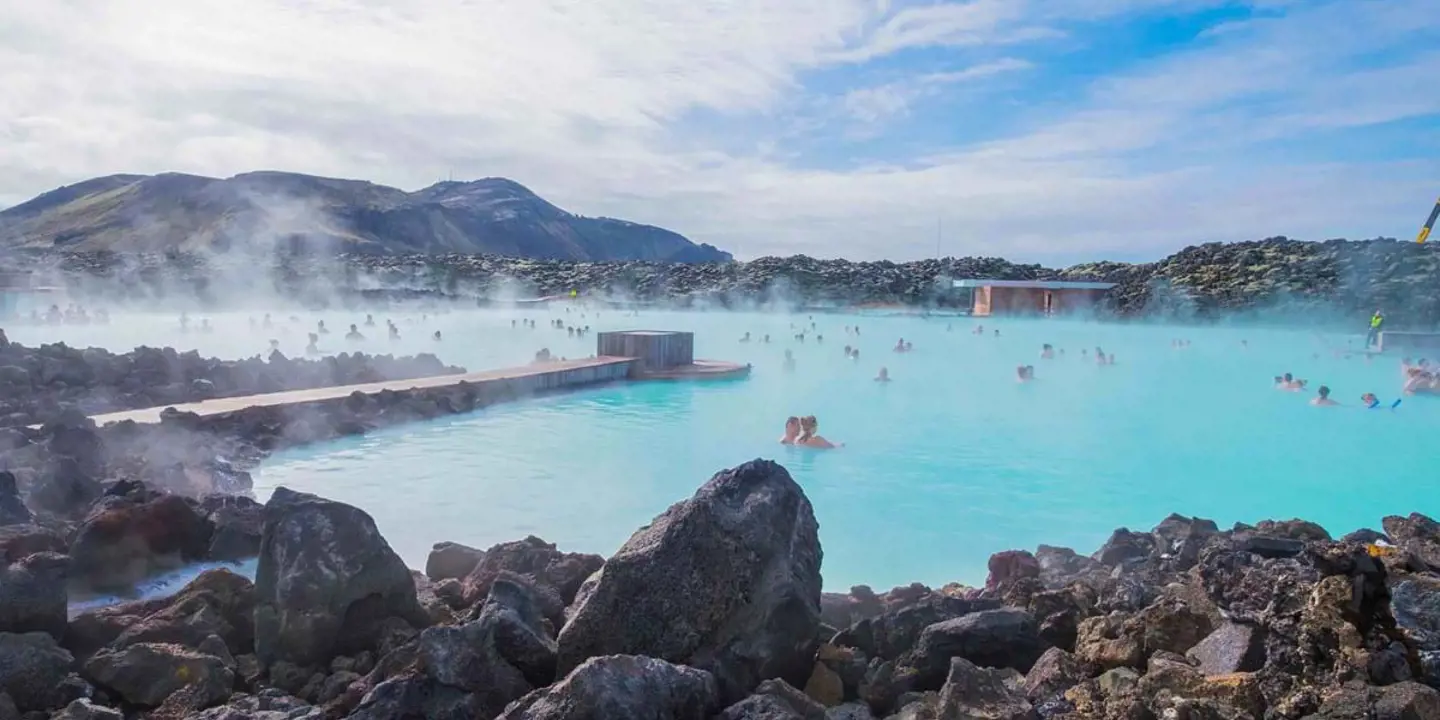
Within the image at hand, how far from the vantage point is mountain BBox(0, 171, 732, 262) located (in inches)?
2621

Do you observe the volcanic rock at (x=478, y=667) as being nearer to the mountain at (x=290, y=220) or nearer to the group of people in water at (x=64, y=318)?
the group of people in water at (x=64, y=318)

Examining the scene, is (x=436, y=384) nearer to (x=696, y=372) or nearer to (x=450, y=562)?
(x=696, y=372)

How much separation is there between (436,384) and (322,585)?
7884mm

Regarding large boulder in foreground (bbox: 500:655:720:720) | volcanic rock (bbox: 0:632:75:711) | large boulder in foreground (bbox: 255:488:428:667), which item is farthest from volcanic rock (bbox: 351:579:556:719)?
volcanic rock (bbox: 0:632:75:711)

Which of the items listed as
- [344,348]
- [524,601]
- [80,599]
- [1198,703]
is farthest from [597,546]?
[344,348]

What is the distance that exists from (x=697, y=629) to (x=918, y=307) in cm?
3038

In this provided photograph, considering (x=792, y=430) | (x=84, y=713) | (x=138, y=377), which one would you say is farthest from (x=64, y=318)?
(x=84, y=713)

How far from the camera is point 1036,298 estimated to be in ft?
100

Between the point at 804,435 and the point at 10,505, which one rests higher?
the point at 10,505

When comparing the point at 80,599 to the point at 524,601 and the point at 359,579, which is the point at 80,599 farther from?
the point at 524,601

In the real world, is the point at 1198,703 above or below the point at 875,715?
above

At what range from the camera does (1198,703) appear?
7.07 feet

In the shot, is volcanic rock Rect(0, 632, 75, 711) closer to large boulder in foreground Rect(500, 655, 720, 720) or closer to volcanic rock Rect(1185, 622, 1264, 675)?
large boulder in foreground Rect(500, 655, 720, 720)

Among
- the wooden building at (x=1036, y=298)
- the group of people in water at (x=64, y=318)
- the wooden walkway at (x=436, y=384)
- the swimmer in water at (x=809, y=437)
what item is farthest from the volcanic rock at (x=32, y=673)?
the wooden building at (x=1036, y=298)
